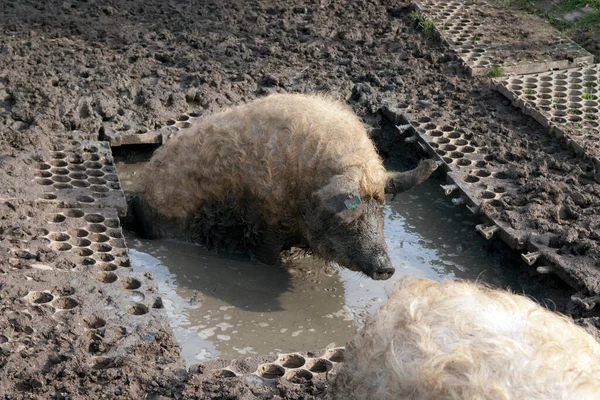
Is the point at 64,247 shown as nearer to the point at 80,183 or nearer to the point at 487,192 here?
the point at 80,183

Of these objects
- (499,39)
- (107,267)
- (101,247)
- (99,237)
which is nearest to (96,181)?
(99,237)

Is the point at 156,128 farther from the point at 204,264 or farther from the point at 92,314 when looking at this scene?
the point at 92,314

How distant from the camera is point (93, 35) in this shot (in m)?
9.52

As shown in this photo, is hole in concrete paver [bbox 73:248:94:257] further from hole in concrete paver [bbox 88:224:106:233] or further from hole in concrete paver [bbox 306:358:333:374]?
hole in concrete paver [bbox 306:358:333:374]

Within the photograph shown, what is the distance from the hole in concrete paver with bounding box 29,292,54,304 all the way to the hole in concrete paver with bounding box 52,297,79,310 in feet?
0.17

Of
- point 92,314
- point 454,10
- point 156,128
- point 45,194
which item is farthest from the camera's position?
point 454,10

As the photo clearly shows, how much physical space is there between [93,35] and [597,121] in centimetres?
491

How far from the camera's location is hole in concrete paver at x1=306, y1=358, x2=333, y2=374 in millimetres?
5297

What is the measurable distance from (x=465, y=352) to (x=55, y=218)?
171 inches

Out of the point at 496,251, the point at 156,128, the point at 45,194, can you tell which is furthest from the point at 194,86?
the point at 496,251

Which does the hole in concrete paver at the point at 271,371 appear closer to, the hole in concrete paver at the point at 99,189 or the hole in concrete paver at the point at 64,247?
the hole in concrete paver at the point at 64,247

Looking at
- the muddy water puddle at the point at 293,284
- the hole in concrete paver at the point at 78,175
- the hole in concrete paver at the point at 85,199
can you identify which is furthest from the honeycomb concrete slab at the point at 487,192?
the hole in concrete paver at the point at 78,175

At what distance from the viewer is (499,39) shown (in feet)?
33.5

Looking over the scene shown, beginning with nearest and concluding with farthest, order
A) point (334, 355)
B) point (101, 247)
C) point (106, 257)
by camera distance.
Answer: point (334, 355) < point (106, 257) < point (101, 247)
